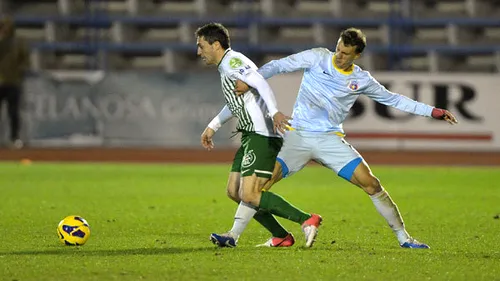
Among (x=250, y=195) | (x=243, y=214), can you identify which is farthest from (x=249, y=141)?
(x=243, y=214)

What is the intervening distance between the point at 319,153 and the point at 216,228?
1880 millimetres

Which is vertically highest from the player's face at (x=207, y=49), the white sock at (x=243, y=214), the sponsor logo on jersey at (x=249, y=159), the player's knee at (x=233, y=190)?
the player's face at (x=207, y=49)

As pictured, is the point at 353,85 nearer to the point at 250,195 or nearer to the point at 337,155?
the point at 337,155

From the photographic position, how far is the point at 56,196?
545 inches

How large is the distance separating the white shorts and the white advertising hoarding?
43.7 ft

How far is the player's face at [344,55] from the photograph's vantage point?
8.78 metres

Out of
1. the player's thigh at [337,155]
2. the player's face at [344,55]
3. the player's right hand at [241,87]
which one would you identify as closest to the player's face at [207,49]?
the player's right hand at [241,87]

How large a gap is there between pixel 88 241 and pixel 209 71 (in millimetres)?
15471

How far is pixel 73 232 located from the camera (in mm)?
8891

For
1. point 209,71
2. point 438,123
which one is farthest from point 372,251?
point 209,71

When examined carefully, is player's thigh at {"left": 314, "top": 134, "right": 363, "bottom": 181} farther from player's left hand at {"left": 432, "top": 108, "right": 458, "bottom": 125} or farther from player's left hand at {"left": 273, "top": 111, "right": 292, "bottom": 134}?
player's left hand at {"left": 273, "top": 111, "right": 292, "bottom": 134}

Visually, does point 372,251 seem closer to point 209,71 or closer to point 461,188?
point 461,188

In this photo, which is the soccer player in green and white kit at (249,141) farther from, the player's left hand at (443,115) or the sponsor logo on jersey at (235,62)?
the player's left hand at (443,115)

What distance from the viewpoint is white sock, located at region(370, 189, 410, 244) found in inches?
353
